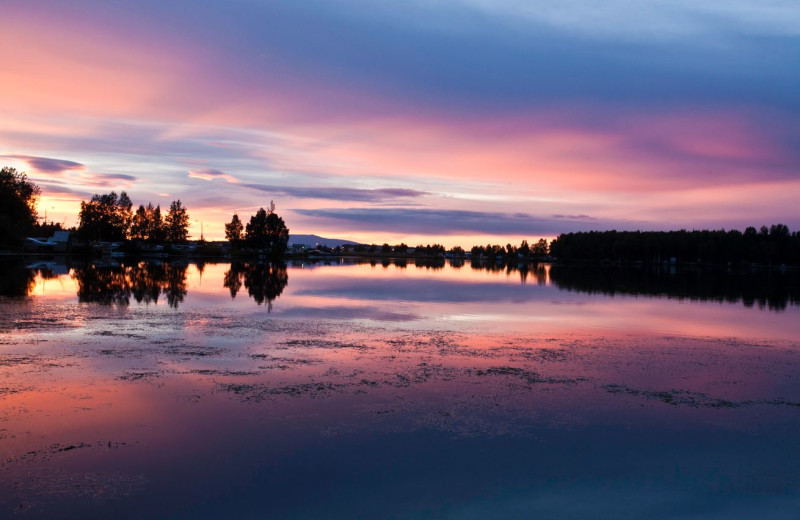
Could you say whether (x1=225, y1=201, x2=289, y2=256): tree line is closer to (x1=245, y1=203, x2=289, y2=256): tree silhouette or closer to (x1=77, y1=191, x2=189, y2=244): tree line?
(x1=245, y1=203, x2=289, y2=256): tree silhouette

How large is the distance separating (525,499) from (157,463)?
5198mm

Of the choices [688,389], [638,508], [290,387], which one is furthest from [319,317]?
[638,508]

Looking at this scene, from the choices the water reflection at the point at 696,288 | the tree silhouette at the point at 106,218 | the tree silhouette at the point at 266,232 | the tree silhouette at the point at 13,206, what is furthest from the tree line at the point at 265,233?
the water reflection at the point at 696,288

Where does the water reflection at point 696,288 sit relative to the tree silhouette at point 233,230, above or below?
below

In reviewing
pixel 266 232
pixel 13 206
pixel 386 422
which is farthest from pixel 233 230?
pixel 386 422

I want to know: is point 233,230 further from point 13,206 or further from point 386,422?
point 386,422

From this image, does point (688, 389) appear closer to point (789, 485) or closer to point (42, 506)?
point (789, 485)

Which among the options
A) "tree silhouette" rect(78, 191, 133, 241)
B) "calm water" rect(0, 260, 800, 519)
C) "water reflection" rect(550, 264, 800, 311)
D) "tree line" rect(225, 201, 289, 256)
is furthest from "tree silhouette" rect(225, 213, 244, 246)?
"calm water" rect(0, 260, 800, 519)

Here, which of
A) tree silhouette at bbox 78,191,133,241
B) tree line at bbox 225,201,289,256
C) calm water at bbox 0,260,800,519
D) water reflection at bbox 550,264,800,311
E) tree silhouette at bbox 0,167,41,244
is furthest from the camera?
tree line at bbox 225,201,289,256

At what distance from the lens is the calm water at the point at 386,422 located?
7.83m

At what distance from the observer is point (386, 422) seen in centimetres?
1079

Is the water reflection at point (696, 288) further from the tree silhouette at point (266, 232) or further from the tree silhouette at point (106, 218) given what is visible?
the tree silhouette at point (266, 232)

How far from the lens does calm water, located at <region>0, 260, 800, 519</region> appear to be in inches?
308

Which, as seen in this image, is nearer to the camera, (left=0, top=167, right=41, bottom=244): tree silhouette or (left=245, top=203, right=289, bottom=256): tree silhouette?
(left=0, top=167, right=41, bottom=244): tree silhouette
